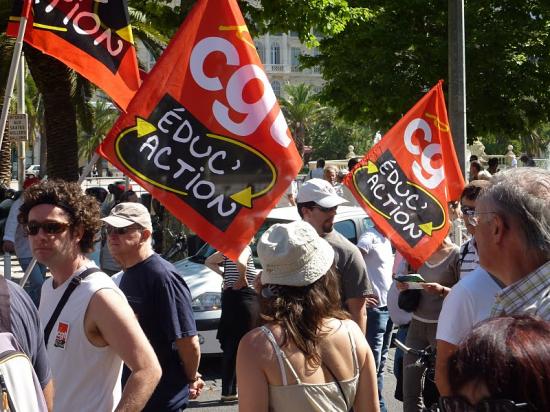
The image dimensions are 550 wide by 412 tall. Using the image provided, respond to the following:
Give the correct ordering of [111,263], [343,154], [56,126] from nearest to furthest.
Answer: [111,263] < [56,126] < [343,154]

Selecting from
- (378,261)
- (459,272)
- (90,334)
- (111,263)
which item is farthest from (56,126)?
(90,334)

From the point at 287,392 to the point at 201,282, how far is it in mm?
6212

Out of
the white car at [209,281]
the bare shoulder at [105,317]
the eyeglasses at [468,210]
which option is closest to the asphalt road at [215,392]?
the white car at [209,281]

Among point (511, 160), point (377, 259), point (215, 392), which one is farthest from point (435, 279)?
point (511, 160)

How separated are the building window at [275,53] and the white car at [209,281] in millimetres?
92818

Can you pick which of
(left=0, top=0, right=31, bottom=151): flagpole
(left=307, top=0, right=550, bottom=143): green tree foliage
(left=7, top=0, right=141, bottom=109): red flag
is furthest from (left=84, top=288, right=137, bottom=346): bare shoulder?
(left=307, top=0, right=550, bottom=143): green tree foliage

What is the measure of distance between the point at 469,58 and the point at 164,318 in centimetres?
1898

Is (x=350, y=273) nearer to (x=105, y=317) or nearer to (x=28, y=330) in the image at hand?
(x=105, y=317)

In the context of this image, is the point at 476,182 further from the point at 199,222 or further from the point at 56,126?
the point at 56,126

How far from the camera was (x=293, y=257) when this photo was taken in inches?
124

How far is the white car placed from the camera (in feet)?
29.0

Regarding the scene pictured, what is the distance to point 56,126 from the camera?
17.1 m

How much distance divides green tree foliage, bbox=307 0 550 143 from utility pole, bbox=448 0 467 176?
9.24 m

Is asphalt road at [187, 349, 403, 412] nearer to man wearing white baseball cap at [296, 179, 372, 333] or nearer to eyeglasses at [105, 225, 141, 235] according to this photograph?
man wearing white baseball cap at [296, 179, 372, 333]
